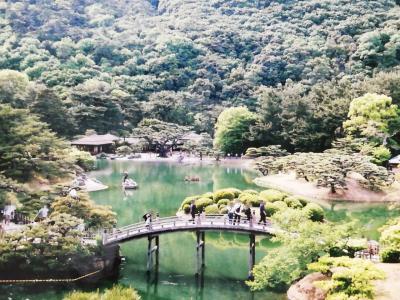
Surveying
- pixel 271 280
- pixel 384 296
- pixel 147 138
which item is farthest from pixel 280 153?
pixel 384 296

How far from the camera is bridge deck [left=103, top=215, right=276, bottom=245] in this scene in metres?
21.3

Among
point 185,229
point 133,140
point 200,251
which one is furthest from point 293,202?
Result: point 133,140

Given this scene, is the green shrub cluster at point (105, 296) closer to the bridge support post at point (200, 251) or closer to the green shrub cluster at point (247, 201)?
the bridge support post at point (200, 251)

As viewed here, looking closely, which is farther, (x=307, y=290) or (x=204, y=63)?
(x=204, y=63)

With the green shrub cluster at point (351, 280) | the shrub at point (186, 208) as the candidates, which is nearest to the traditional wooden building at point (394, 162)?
the shrub at point (186, 208)

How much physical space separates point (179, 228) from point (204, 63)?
230 ft

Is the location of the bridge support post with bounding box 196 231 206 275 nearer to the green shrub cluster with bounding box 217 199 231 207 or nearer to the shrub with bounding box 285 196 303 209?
the green shrub cluster with bounding box 217 199 231 207

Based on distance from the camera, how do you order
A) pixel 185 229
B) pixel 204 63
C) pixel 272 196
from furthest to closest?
pixel 204 63 < pixel 272 196 < pixel 185 229

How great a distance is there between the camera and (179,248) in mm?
25031

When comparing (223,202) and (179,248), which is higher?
(223,202)

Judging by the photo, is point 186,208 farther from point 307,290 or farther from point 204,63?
point 204,63

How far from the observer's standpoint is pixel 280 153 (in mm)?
51781

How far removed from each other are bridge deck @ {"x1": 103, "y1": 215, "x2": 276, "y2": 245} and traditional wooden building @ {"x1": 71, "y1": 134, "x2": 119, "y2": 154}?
38.5m

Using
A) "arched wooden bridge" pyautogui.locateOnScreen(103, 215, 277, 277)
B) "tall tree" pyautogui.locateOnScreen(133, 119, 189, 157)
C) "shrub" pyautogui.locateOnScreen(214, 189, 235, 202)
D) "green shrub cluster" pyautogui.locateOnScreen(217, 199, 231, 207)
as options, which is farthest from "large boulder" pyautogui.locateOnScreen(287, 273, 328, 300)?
"tall tree" pyautogui.locateOnScreen(133, 119, 189, 157)
